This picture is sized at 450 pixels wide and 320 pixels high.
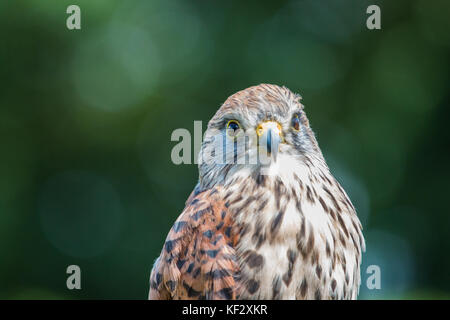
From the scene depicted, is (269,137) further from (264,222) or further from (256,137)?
(264,222)

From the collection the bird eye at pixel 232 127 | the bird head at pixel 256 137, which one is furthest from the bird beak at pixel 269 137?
the bird eye at pixel 232 127

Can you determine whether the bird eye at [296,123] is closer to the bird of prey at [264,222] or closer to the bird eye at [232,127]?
the bird of prey at [264,222]

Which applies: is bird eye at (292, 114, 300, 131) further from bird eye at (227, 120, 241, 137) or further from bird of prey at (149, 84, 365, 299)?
bird eye at (227, 120, 241, 137)

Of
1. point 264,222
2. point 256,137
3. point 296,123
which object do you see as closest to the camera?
point 264,222

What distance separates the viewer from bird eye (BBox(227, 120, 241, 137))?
8.77 ft

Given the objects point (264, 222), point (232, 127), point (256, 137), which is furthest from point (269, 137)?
point (264, 222)

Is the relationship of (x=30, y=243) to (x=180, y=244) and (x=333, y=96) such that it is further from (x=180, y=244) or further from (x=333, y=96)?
(x=180, y=244)

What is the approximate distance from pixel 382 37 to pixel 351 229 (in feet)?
19.4

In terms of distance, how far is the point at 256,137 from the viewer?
2.60 m

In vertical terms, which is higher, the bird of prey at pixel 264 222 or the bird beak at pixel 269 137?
the bird beak at pixel 269 137

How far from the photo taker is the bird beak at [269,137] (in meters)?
2.50

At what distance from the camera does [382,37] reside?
312 inches

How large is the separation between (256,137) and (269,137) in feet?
0.35

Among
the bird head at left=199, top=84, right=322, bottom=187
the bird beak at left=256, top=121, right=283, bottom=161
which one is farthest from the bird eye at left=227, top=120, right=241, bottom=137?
Answer: the bird beak at left=256, top=121, right=283, bottom=161
